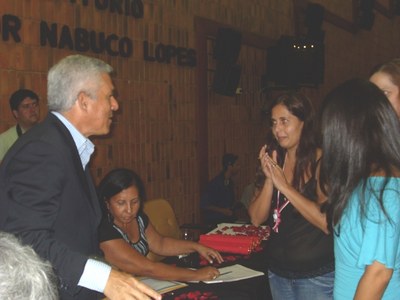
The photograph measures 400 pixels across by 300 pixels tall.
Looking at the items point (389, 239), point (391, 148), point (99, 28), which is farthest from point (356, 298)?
point (99, 28)

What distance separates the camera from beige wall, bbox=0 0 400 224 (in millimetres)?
3961

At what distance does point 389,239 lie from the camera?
158 cm

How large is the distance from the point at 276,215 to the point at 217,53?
3939 mm

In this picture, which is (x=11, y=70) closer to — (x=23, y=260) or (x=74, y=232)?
(x=74, y=232)

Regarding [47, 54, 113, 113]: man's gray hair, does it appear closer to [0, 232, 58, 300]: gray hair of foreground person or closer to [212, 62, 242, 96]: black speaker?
[0, 232, 58, 300]: gray hair of foreground person

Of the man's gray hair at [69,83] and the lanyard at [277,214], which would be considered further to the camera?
the lanyard at [277,214]

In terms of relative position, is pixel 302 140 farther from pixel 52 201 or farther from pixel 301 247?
pixel 52 201

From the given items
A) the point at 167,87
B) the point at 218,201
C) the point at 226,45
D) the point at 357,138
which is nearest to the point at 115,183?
the point at 357,138

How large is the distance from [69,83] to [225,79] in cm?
422

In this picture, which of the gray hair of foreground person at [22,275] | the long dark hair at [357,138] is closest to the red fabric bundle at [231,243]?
the long dark hair at [357,138]

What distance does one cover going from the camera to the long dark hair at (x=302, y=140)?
99.2 inches

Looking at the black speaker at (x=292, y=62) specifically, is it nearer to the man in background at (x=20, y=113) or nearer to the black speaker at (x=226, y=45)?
the black speaker at (x=226, y=45)

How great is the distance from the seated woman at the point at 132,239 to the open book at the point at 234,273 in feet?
0.14

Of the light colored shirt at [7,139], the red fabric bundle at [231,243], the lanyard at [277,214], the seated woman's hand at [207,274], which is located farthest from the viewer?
the light colored shirt at [7,139]
